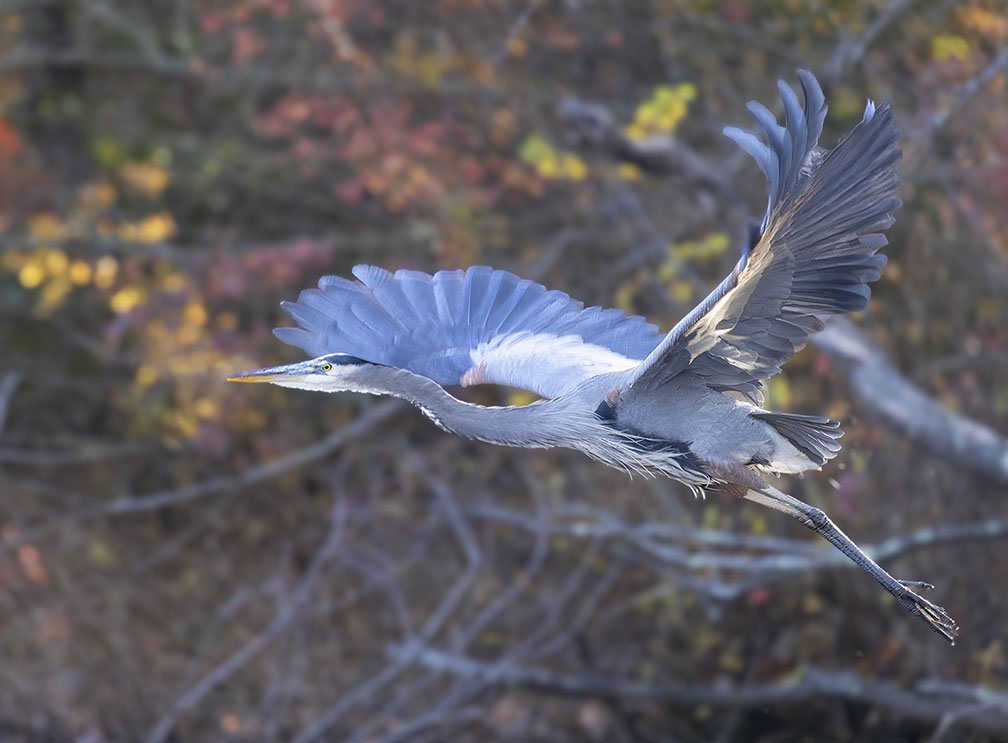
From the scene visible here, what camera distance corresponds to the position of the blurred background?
6.80 metres

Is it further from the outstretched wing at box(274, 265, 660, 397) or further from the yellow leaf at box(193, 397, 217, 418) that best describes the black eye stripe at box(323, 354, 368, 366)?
the yellow leaf at box(193, 397, 217, 418)

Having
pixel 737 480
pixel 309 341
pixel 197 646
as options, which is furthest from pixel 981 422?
pixel 197 646

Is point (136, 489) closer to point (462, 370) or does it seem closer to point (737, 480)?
A: point (462, 370)

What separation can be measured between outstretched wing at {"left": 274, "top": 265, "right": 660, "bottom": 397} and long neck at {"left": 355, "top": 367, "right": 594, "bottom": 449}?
0.58 feet

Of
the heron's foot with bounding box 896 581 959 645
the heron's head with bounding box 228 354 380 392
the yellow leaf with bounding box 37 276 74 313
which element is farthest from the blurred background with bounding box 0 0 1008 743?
the heron's head with bounding box 228 354 380 392

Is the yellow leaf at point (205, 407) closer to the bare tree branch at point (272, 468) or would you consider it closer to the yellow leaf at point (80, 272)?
the bare tree branch at point (272, 468)

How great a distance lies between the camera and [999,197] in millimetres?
6922

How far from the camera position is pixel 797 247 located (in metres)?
3.92

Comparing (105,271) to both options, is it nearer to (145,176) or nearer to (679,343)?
(145,176)

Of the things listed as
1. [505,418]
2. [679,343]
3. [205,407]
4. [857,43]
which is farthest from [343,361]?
[205,407]

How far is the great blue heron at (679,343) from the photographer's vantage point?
12.3 feet

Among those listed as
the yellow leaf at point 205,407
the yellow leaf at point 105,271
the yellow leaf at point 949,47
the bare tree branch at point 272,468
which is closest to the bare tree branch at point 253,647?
the bare tree branch at point 272,468

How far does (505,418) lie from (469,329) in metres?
0.68

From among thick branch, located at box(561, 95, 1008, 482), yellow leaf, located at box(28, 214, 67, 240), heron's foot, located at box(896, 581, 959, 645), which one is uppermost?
heron's foot, located at box(896, 581, 959, 645)
